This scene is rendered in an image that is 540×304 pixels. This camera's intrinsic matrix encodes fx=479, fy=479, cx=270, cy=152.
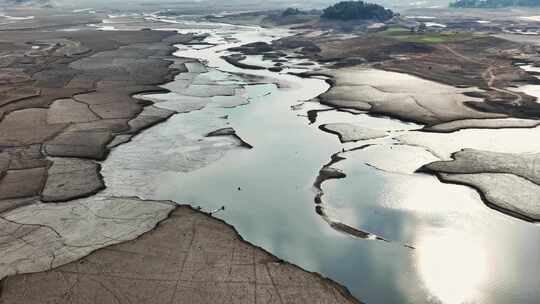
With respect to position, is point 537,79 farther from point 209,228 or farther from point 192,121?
point 209,228

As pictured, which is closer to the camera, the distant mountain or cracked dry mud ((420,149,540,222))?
cracked dry mud ((420,149,540,222))

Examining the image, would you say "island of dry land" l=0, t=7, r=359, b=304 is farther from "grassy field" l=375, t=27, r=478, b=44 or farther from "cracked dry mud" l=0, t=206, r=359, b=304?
"grassy field" l=375, t=27, r=478, b=44

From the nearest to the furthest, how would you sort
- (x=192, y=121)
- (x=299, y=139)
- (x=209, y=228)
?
(x=209, y=228) → (x=299, y=139) → (x=192, y=121)

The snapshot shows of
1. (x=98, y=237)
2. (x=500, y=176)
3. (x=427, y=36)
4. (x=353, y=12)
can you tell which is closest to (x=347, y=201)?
(x=500, y=176)

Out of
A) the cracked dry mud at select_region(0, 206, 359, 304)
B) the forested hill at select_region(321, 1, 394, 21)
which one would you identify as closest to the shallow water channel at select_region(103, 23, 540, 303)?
the cracked dry mud at select_region(0, 206, 359, 304)

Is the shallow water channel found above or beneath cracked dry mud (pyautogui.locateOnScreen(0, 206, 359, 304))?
beneath

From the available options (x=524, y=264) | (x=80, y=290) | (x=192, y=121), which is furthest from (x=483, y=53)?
(x=80, y=290)
